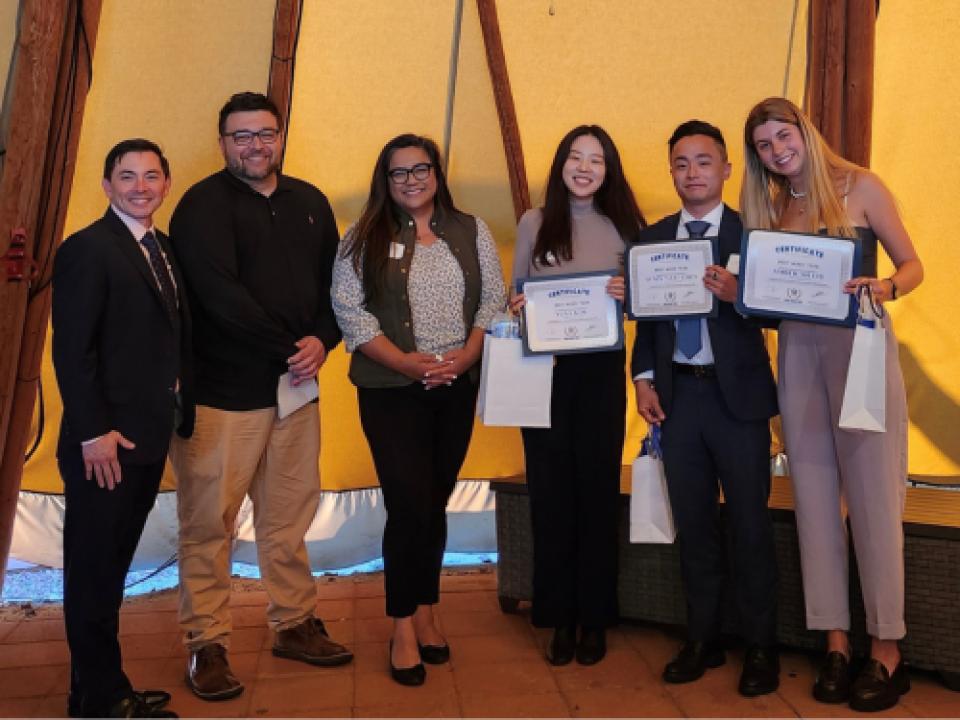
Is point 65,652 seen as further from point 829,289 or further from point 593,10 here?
point 593,10

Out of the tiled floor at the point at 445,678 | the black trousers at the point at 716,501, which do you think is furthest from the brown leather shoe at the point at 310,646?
the black trousers at the point at 716,501

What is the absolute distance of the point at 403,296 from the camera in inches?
119

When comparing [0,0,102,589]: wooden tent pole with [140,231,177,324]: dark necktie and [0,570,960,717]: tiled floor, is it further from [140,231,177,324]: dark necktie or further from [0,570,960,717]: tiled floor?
[140,231,177,324]: dark necktie

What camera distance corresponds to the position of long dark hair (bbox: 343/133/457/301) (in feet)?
9.83

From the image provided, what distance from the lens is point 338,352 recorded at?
4.34 m

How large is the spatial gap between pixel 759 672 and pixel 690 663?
213 mm

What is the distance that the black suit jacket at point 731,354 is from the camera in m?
2.82

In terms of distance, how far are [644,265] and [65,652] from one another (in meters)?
2.37

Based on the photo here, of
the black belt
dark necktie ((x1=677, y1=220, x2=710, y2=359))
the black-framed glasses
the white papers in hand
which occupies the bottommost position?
the white papers in hand

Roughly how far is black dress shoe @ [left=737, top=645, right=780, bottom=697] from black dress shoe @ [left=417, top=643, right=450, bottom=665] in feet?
3.05

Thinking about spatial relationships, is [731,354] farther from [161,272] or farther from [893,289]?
[161,272]

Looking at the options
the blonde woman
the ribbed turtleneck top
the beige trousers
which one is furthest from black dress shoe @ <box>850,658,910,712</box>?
the ribbed turtleneck top

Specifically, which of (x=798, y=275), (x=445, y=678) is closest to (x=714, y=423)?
(x=798, y=275)

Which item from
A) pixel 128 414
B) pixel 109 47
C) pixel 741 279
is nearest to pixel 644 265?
pixel 741 279
